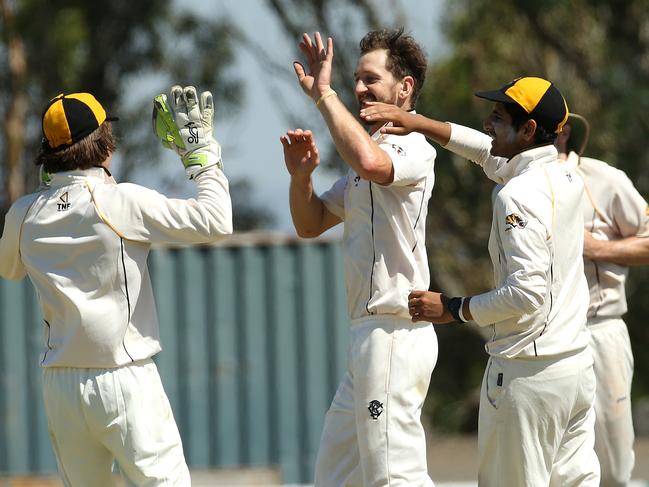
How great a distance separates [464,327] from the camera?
18.2m

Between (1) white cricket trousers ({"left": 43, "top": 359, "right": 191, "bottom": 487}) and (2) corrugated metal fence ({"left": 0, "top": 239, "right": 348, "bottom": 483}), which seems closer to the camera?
(1) white cricket trousers ({"left": 43, "top": 359, "right": 191, "bottom": 487})

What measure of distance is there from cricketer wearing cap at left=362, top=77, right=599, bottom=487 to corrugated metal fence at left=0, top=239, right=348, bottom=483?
6894 mm

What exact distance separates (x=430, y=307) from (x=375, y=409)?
46 cm

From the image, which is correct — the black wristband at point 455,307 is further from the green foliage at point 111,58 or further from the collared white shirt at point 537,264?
the green foliage at point 111,58

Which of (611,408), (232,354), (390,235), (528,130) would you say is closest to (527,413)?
(390,235)

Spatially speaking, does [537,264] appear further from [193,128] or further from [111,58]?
[111,58]

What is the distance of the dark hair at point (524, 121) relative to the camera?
4.91 meters

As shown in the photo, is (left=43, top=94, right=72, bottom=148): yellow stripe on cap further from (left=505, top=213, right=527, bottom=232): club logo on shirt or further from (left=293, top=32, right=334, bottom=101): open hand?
(left=505, top=213, right=527, bottom=232): club logo on shirt

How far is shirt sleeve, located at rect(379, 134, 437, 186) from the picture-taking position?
4961 mm

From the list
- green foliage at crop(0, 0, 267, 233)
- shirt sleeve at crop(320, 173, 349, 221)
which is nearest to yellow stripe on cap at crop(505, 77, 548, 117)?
shirt sleeve at crop(320, 173, 349, 221)

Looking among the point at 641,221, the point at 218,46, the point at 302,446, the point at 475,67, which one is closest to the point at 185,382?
the point at 302,446

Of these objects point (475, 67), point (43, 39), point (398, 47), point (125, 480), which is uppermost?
point (43, 39)

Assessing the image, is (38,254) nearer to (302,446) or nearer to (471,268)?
(302,446)

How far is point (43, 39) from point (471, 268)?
999cm
